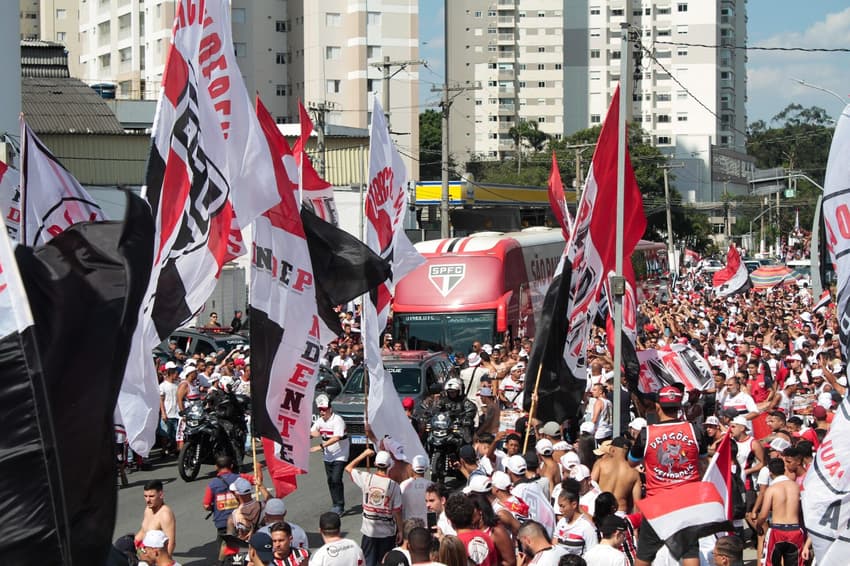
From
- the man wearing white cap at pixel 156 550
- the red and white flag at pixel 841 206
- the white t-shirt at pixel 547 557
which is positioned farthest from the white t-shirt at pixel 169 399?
the red and white flag at pixel 841 206

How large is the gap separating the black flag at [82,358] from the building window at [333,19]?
73620 millimetres

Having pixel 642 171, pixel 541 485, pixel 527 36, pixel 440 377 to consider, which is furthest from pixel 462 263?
pixel 527 36

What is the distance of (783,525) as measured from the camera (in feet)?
33.2

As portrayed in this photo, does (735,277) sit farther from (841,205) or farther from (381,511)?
(841,205)

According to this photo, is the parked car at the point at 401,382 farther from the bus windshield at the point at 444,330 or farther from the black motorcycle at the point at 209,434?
the bus windshield at the point at 444,330

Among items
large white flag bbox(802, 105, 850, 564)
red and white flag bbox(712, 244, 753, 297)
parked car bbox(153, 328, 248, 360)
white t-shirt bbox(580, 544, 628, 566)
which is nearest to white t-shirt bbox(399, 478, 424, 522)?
white t-shirt bbox(580, 544, 628, 566)

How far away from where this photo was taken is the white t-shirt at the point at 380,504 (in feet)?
35.4

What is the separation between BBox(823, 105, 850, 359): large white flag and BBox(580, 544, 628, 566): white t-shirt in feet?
6.19

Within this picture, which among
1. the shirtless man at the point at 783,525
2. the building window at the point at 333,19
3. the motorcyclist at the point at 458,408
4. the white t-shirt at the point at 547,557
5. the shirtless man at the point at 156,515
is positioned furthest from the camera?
the building window at the point at 333,19

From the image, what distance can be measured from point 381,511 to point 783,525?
332 cm

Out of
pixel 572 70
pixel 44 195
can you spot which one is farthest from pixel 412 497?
pixel 572 70

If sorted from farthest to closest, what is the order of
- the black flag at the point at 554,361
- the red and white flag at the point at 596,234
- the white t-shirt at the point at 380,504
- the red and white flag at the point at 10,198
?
the red and white flag at the point at 10,198, the red and white flag at the point at 596,234, the black flag at the point at 554,361, the white t-shirt at the point at 380,504

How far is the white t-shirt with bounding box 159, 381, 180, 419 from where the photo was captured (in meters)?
19.0

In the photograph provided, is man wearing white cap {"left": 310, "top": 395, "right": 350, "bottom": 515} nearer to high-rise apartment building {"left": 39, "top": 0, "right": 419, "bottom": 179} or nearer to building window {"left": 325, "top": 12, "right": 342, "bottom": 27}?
high-rise apartment building {"left": 39, "top": 0, "right": 419, "bottom": 179}
